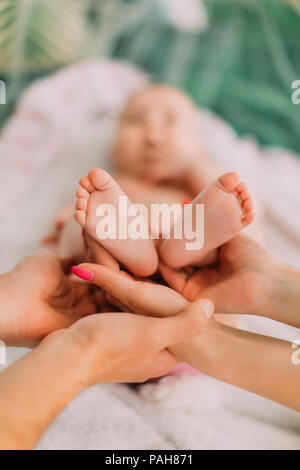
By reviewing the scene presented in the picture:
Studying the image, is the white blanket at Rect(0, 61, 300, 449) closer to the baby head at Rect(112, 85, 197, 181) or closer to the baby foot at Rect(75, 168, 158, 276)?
the baby head at Rect(112, 85, 197, 181)

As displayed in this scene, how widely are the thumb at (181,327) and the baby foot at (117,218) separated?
0.14m

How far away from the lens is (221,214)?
728 millimetres

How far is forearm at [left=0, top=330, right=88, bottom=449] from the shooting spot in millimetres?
570

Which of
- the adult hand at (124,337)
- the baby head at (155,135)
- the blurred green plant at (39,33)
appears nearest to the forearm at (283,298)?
the adult hand at (124,337)

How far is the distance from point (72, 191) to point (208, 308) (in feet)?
2.20

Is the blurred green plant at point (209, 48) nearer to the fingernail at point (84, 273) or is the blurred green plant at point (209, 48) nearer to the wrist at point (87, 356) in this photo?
the fingernail at point (84, 273)

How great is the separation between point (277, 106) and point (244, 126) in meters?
0.15

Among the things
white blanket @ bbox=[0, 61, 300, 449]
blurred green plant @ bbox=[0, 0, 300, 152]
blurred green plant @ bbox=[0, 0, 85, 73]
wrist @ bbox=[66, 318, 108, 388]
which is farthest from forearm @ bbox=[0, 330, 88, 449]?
blurred green plant @ bbox=[0, 0, 300, 152]

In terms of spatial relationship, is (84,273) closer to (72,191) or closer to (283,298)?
(283,298)

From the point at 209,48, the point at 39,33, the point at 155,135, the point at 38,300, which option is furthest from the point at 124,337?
the point at 209,48

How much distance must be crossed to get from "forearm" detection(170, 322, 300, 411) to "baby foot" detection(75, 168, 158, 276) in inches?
6.1

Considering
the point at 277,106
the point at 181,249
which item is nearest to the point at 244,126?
the point at 277,106

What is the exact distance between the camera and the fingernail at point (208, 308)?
27.0 inches

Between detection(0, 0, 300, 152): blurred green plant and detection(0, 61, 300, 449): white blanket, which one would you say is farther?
detection(0, 0, 300, 152): blurred green plant
